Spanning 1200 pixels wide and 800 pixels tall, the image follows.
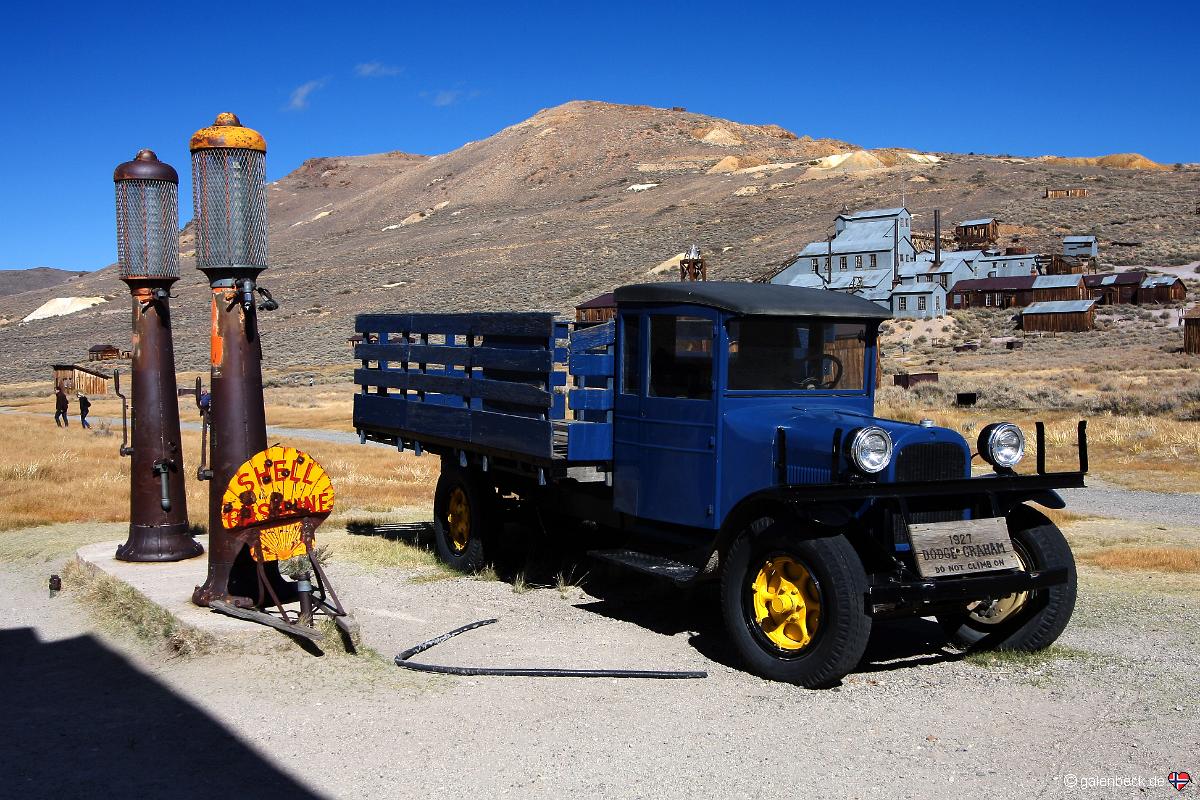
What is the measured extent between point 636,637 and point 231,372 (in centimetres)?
327

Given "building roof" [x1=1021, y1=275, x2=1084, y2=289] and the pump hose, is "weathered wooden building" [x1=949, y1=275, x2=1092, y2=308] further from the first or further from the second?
the pump hose

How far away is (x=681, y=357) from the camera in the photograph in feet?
24.1

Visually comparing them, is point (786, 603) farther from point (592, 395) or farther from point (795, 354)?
point (592, 395)

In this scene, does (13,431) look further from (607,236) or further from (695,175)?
(695,175)

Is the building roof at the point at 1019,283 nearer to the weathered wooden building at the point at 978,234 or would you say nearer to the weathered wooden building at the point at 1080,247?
the weathered wooden building at the point at 1080,247

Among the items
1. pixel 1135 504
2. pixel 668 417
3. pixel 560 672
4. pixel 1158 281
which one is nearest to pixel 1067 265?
pixel 1158 281

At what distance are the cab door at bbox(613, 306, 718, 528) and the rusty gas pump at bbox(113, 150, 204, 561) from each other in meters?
3.91

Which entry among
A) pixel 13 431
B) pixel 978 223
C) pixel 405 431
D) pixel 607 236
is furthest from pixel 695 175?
pixel 405 431

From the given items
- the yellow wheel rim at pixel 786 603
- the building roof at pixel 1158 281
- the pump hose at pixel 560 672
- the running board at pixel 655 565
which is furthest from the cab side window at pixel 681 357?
the building roof at pixel 1158 281

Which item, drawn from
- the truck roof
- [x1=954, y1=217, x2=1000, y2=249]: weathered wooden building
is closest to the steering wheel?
the truck roof

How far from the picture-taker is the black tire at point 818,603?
5902mm

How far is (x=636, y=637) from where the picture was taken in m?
7.45

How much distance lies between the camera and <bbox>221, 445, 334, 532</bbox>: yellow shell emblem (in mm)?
6977

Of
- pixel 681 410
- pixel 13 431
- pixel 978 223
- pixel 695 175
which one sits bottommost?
pixel 13 431
